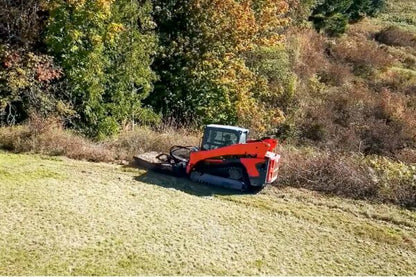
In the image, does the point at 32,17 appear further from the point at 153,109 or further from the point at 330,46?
the point at 330,46

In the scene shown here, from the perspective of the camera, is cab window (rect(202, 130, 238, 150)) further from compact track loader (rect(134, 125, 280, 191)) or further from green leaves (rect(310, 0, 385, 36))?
green leaves (rect(310, 0, 385, 36))

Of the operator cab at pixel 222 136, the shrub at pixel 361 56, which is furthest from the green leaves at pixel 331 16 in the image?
the operator cab at pixel 222 136

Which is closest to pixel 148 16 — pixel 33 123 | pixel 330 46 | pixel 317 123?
pixel 33 123

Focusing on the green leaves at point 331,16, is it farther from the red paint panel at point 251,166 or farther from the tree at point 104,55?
the red paint panel at point 251,166

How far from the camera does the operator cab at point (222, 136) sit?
8945mm

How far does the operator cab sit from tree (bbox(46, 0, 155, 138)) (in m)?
5.00

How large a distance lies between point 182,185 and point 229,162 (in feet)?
3.69

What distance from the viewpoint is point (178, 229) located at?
22.5 feet

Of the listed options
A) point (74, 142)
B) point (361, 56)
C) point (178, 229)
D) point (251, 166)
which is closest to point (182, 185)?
point (251, 166)

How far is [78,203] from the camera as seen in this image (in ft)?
24.5

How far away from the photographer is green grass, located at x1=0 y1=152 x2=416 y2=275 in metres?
5.85

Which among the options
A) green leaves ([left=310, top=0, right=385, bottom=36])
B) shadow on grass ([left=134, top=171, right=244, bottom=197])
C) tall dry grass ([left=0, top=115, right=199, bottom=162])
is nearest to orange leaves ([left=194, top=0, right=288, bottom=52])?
tall dry grass ([left=0, top=115, right=199, bottom=162])

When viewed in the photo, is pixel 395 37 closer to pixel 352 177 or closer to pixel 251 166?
pixel 352 177

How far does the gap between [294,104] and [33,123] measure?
13076 millimetres
